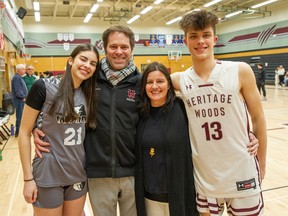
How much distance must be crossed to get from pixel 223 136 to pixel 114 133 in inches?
29.8

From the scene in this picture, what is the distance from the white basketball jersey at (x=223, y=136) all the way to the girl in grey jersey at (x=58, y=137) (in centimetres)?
77

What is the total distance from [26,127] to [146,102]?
858 mm

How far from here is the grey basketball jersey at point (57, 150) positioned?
72.5 inches

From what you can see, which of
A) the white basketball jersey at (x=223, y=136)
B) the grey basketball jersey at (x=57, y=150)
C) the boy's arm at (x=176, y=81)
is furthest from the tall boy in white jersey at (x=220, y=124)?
the grey basketball jersey at (x=57, y=150)

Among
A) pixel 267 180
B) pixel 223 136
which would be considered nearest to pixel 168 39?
pixel 267 180

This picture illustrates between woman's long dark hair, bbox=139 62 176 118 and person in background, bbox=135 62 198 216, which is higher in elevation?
woman's long dark hair, bbox=139 62 176 118

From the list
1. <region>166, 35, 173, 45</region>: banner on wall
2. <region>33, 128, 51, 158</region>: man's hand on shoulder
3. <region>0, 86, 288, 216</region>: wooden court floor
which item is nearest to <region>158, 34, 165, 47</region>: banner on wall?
<region>166, 35, 173, 45</region>: banner on wall

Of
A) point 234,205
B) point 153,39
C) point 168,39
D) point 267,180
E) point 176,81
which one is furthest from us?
point 168,39

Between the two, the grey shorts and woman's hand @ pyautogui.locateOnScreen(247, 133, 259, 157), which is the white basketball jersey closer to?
woman's hand @ pyautogui.locateOnScreen(247, 133, 259, 157)

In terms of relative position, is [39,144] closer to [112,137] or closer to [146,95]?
[112,137]

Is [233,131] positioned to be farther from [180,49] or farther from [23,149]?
[180,49]

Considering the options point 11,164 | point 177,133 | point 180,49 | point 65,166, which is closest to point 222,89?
point 177,133

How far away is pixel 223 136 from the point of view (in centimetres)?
183

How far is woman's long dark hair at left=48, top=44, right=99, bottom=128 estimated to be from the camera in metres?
1.83
